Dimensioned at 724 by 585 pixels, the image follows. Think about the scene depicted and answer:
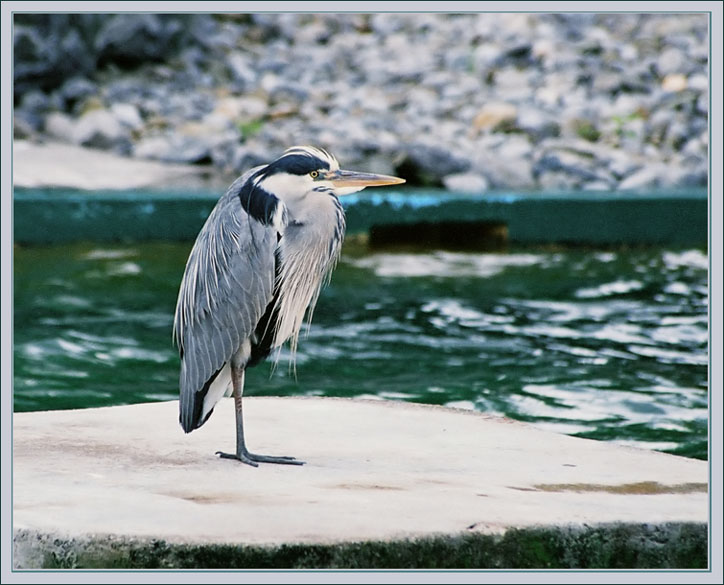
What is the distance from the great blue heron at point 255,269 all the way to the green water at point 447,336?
210cm

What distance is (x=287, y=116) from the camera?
1169 centimetres

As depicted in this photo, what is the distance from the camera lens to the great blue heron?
2947 mm

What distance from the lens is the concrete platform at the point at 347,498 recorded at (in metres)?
2.46

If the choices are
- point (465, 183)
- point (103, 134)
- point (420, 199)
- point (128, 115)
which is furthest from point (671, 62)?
point (103, 134)

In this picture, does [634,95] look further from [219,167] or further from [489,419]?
[489,419]

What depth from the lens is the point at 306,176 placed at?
2.94m

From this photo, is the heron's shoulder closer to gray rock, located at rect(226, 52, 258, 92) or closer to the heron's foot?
the heron's foot

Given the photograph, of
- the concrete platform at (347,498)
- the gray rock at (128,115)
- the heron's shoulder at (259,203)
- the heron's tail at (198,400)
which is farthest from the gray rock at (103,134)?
the heron's shoulder at (259,203)

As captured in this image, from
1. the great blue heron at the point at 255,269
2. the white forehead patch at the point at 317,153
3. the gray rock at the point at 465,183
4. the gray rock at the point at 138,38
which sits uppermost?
the gray rock at the point at 138,38

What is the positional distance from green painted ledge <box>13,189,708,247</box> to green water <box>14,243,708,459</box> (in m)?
0.25

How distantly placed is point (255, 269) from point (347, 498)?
2.32 feet

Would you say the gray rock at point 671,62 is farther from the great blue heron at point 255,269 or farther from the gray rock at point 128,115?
the great blue heron at point 255,269

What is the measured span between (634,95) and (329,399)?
908cm

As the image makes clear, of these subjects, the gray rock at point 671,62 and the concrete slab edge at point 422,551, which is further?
the gray rock at point 671,62
